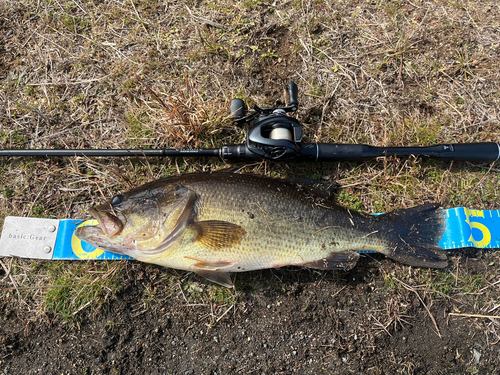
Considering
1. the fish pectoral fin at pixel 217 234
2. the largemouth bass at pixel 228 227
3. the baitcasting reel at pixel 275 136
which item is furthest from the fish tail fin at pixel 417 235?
the fish pectoral fin at pixel 217 234

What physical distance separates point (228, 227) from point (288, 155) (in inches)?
35.3

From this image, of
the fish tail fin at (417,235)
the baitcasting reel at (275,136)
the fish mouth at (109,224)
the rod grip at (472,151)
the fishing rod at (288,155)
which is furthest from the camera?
the rod grip at (472,151)

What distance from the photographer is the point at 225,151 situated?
297cm

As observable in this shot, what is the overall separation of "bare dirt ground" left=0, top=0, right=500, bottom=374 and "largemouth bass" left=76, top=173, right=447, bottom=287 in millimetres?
446

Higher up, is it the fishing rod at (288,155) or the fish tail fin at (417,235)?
the fishing rod at (288,155)

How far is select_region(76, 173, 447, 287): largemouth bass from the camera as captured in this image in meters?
2.63

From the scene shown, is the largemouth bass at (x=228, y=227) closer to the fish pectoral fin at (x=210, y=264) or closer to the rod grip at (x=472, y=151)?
the fish pectoral fin at (x=210, y=264)

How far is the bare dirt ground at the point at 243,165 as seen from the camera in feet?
9.88

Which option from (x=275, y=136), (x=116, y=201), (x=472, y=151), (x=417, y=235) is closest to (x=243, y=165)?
(x=275, y=136)

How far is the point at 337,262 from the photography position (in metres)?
2.86

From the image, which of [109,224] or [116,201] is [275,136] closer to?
[116,201]

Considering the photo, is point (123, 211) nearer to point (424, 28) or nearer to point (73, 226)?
point (73, 226)

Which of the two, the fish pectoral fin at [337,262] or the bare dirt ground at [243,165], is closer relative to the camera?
the fish pectoral fin at [337,262]

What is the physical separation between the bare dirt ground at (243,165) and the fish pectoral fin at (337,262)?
0.36 m
